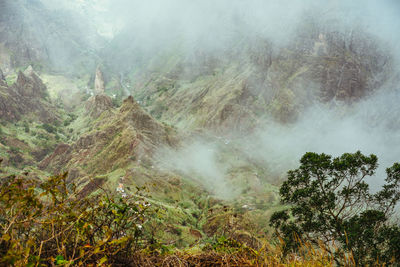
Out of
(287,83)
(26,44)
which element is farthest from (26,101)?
(287,83)

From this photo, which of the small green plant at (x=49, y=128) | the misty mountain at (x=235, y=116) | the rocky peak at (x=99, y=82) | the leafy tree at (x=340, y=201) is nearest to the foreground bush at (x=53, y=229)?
the leafy tree at (x=340, y=201)

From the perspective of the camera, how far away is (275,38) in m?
114

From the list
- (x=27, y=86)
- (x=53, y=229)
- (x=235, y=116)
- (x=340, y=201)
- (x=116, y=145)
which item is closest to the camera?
(x=53, y=229)

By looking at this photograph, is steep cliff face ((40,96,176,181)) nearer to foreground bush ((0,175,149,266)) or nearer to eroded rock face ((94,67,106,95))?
foreground bush ((0,175,149,266))

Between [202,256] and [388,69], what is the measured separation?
120787 mm

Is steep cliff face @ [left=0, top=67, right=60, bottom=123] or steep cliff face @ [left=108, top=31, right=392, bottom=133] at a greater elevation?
steep cliff face @ [left=108, top=31, right=392, bottom=133]

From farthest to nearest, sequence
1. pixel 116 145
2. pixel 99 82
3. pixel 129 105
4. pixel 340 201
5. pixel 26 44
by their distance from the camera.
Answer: pixel 26 44
pixel 99 82
pixel 129 105
pixel 116 145
pixel 340 201

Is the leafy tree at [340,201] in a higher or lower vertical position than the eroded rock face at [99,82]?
lower

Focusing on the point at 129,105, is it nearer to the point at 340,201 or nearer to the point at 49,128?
the point at 49,128

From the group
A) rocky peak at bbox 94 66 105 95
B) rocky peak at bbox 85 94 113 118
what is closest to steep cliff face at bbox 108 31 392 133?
rocky peak at bbox 85 94 113 118

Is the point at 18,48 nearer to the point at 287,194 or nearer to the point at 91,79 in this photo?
the point at 91,79

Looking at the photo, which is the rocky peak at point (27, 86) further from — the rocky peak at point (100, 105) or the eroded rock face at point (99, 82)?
the rocky peak at point (100, 105)

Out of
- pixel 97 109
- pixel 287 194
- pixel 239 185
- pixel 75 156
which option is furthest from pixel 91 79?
pixel 287 194

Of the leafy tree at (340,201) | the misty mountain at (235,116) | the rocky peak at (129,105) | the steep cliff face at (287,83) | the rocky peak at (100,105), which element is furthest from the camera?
the rocky peak at (100,105)
